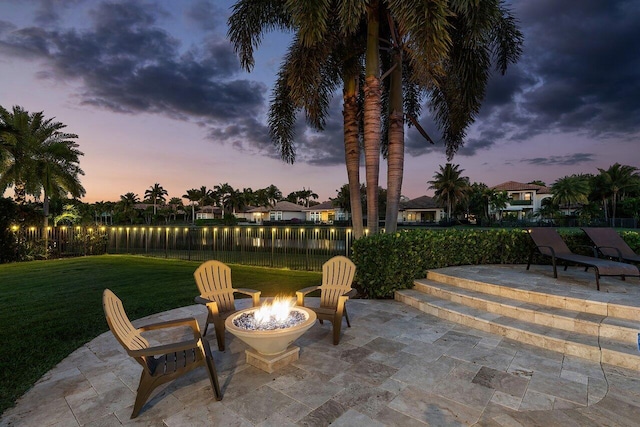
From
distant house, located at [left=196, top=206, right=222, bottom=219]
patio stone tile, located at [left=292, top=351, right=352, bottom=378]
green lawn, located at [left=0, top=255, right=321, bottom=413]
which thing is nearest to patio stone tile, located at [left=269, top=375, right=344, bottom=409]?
patio stone tile, located at [left=292, top=351, right=352, bottom=378]

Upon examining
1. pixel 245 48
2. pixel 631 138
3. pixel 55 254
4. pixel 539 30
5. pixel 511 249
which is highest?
pixel 539 30

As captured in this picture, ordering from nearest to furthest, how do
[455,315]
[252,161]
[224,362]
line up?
[224,362]
[455,315]
[252,161]

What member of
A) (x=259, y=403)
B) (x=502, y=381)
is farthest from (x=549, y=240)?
(x=259, y=403)

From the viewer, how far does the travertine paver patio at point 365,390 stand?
2.27 metres

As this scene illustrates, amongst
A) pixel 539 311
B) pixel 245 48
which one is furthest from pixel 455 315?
pixel 245 48

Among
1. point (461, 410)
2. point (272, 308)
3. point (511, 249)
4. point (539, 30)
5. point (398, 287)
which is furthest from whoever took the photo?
point (539, 30)

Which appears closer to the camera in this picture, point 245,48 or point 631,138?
point 245,48

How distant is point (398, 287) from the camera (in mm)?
5867

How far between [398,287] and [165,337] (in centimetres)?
423

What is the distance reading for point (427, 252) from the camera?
20.4ft

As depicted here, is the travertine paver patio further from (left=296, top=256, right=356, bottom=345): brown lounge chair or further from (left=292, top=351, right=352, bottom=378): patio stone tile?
(left=296, top=256, right=356, bottom=345): brown lounge chair

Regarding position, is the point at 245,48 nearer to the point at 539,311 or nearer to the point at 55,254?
the point at 539,311

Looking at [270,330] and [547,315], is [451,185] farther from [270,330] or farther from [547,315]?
[270,330]

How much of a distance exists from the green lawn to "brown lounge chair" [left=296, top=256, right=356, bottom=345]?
8.12ft
